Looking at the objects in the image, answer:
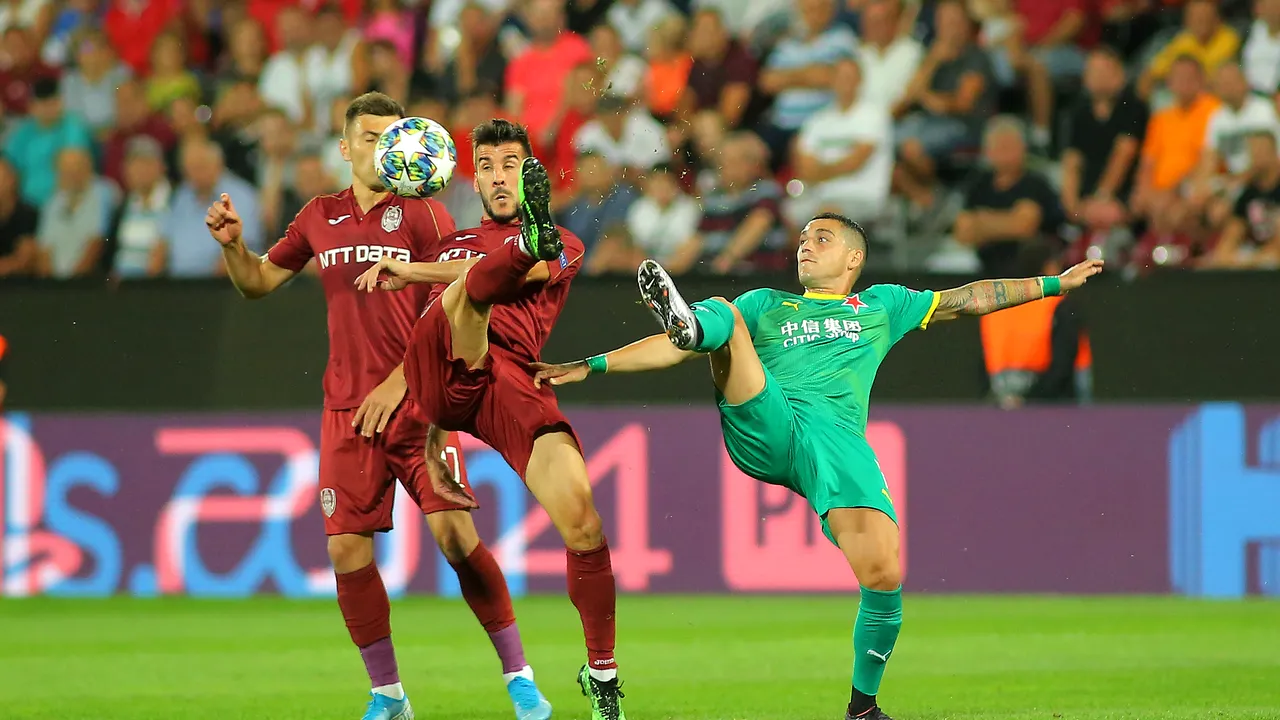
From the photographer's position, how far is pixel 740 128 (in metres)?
12.9

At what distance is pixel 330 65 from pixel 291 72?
380mm

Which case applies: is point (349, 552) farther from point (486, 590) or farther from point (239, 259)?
point (239, 259)

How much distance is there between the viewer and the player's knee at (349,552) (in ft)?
22.3

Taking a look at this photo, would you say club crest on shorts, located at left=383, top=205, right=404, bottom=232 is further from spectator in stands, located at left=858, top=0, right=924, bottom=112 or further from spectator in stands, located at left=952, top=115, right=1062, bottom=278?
spectator in stands, located at left=858, top=0, right=924, bottom=112

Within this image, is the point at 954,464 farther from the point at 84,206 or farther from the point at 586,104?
the point at 84,206

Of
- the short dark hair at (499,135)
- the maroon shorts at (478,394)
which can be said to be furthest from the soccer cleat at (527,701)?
the short dark hair at (499,135)

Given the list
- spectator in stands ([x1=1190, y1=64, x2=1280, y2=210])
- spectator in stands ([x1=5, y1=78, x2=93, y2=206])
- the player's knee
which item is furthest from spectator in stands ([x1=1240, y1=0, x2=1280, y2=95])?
spectator in stands ([x1=5, y1=78, x2=93, y2=206])

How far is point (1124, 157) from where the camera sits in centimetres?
1264

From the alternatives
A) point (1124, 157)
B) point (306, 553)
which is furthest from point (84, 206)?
point (1124, 157)

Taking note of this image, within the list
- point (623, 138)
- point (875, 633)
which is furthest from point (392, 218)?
point (623, 138)

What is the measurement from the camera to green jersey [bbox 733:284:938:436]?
6.57m

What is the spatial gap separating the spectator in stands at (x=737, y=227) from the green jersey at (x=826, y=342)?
→ 4.92m

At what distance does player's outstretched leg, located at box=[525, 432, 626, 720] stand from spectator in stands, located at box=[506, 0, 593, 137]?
6.71 meters

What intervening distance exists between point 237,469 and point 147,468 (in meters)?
0.64
